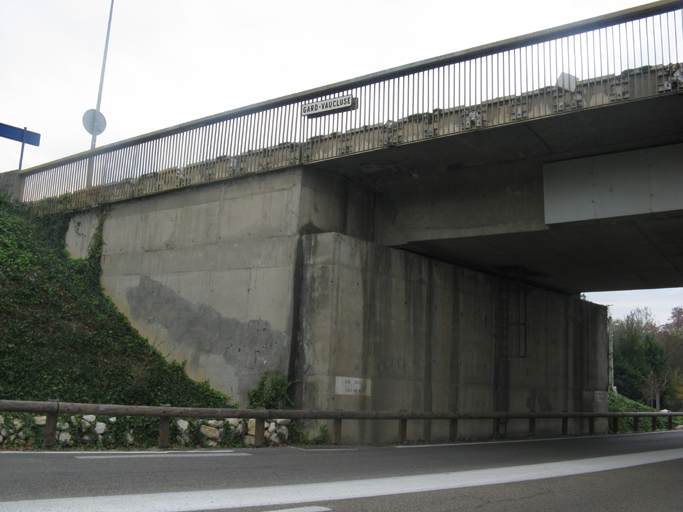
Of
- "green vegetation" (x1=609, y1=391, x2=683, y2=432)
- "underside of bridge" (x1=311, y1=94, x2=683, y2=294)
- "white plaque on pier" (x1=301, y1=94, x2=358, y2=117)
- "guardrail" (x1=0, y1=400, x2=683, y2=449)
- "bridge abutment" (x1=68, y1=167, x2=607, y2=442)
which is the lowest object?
"green vegetation" (x1=609, y1=391, x2=683, y2=432)

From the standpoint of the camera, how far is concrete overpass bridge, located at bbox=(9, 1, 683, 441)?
11961mm

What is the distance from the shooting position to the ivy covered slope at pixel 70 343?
1287cm

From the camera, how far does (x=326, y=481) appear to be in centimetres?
719

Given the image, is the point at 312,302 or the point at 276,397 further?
the point at 312,302

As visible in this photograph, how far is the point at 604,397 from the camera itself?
80.9 feet

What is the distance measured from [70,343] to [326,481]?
9.62 meters

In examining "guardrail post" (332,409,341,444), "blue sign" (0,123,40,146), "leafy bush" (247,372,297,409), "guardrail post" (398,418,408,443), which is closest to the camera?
"guardrail post" (332,409,341,444)

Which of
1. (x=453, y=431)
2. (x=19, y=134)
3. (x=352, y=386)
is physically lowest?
(x=453, y=431)

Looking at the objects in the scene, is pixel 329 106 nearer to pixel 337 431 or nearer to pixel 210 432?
pixel 337 431

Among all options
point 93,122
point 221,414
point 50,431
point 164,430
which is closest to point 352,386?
point 221,414

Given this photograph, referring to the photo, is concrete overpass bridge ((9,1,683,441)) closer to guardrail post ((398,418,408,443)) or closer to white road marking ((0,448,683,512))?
guardrail post ((398,418,408,443))

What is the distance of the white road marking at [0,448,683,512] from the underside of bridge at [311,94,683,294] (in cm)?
582

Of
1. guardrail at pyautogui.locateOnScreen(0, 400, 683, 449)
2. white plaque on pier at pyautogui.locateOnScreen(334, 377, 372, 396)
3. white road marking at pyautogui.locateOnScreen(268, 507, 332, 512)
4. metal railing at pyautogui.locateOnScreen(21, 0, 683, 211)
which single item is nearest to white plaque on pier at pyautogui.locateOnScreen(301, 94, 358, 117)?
metal railing at pyautogui.locateOnScreen(21, 0, 683, 211)

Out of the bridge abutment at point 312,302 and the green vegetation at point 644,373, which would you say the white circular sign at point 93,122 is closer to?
the bridge abutment at point 312,302
